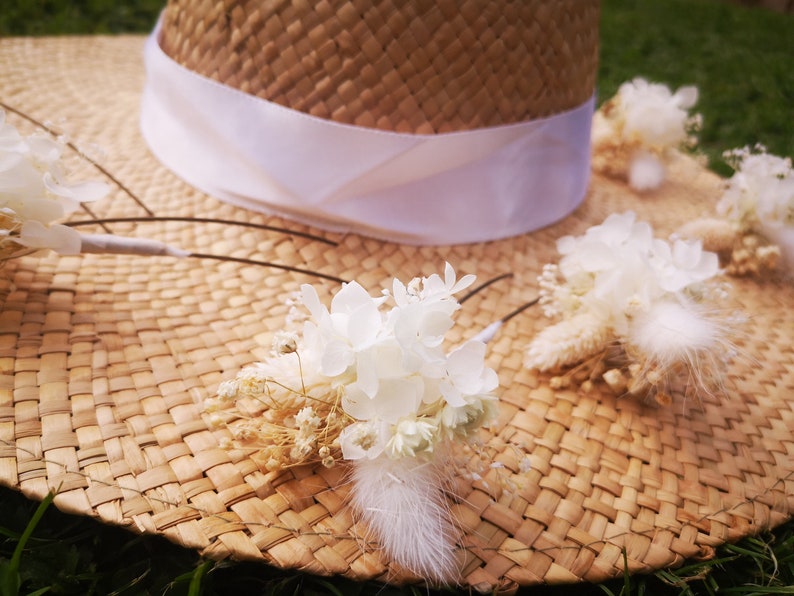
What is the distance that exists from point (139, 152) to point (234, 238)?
0.37 meters

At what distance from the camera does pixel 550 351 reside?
96cm

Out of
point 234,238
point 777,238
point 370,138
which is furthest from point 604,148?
point 234,238

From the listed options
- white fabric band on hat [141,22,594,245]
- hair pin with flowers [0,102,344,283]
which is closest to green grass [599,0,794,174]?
white fabric band on hat [141,22,594,245]

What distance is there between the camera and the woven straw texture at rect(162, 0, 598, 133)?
3.39ft

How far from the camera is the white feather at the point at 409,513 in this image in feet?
2.20

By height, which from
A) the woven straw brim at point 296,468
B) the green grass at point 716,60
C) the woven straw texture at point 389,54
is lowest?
the green grass at point 716,60

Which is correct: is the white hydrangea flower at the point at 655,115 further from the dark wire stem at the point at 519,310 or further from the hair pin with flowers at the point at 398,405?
the hair pin with flowers at the point at 398,405

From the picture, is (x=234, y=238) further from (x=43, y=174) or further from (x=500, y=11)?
(x=500, y=11)

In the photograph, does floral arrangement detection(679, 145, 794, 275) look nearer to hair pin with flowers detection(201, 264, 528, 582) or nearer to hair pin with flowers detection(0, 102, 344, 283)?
hair pin with flowers detection(201, 264, 528, 582)

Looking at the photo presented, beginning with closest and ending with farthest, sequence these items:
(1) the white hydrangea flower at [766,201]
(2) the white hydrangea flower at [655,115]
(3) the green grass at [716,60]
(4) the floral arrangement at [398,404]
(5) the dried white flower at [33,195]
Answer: (4) the floral arrangement at [398,404]
(5) the dried white flower at [33,195]
(1) the white hydrangea flower at [766,201]
(2) the white hydrangea flower at [655,115]
(3) the green grass at [716,60]

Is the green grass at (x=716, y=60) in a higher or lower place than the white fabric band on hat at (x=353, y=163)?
lower

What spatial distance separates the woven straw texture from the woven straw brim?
0.77 ft

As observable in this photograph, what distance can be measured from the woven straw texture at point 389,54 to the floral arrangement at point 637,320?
0.33m

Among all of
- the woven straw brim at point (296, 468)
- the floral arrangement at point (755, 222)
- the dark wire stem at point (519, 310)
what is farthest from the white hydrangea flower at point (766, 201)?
the dark wire stem at point (519, 310)
